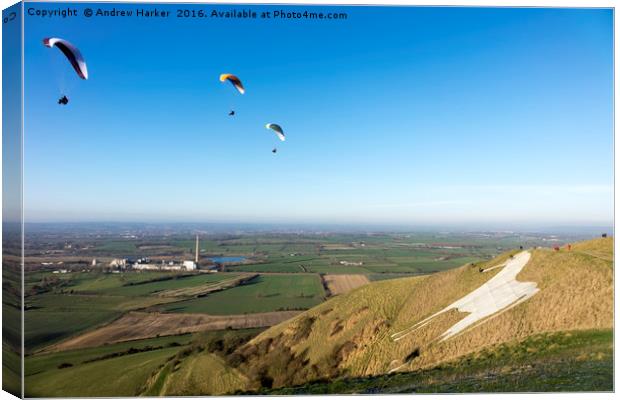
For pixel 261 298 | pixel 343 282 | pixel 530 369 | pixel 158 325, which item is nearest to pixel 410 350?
pixel 530 369

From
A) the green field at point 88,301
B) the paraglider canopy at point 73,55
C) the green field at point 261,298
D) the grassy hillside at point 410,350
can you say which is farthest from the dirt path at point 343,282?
the paraglider canopy at point 73,55

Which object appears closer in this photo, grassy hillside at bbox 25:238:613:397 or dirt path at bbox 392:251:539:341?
grassy hillside at bbox 25:238:613:397

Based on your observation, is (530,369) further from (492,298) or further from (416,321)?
(416,321)

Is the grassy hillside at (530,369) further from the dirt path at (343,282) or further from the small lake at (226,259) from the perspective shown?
the small lake at (226,259)

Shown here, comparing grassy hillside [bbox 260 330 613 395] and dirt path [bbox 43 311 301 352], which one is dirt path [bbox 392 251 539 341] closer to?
grassy hillside [bbox 260 330 613 395]

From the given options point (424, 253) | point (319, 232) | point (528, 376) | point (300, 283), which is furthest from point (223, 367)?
point (319, 232)

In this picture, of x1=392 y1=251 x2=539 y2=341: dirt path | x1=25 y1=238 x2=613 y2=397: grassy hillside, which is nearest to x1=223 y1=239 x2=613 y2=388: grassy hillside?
x1=25 y1=238 x2=613 y2=397: grassy hillside
